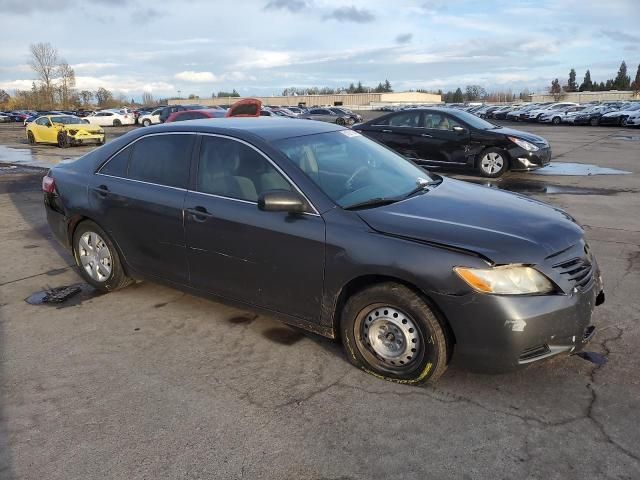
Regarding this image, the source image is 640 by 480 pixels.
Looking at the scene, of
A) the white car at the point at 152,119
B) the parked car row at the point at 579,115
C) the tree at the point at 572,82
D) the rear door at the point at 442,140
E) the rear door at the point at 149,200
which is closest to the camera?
the rear door at the point at 149,200

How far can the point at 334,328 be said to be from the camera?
3596 mm

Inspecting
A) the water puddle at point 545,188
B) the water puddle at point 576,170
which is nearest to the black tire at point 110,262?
the water puddle at point 545,188

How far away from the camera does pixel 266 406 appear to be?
3172mm

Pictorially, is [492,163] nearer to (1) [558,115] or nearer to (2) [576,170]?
(2) [576,170]

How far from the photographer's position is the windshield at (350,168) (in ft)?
12.3

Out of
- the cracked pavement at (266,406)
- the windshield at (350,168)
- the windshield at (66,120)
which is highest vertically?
the windshield at (66,120)

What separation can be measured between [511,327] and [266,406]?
1.50m

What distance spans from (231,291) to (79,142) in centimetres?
2173

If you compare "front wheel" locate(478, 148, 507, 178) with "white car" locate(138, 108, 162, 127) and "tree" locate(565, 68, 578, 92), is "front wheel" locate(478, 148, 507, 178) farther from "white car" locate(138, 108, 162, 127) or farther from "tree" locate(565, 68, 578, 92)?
"tree" locate(565, 68, 578, 92)

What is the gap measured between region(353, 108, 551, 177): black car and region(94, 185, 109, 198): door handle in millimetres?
7932

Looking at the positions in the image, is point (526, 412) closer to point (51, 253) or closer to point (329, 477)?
point (329, 477)

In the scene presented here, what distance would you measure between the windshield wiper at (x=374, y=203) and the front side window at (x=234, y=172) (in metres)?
0.48

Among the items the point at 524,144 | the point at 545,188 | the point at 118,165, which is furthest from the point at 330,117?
the point at 118,165

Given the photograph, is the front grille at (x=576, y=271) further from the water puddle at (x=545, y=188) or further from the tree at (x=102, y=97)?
the tree at (x=102, y=97)
